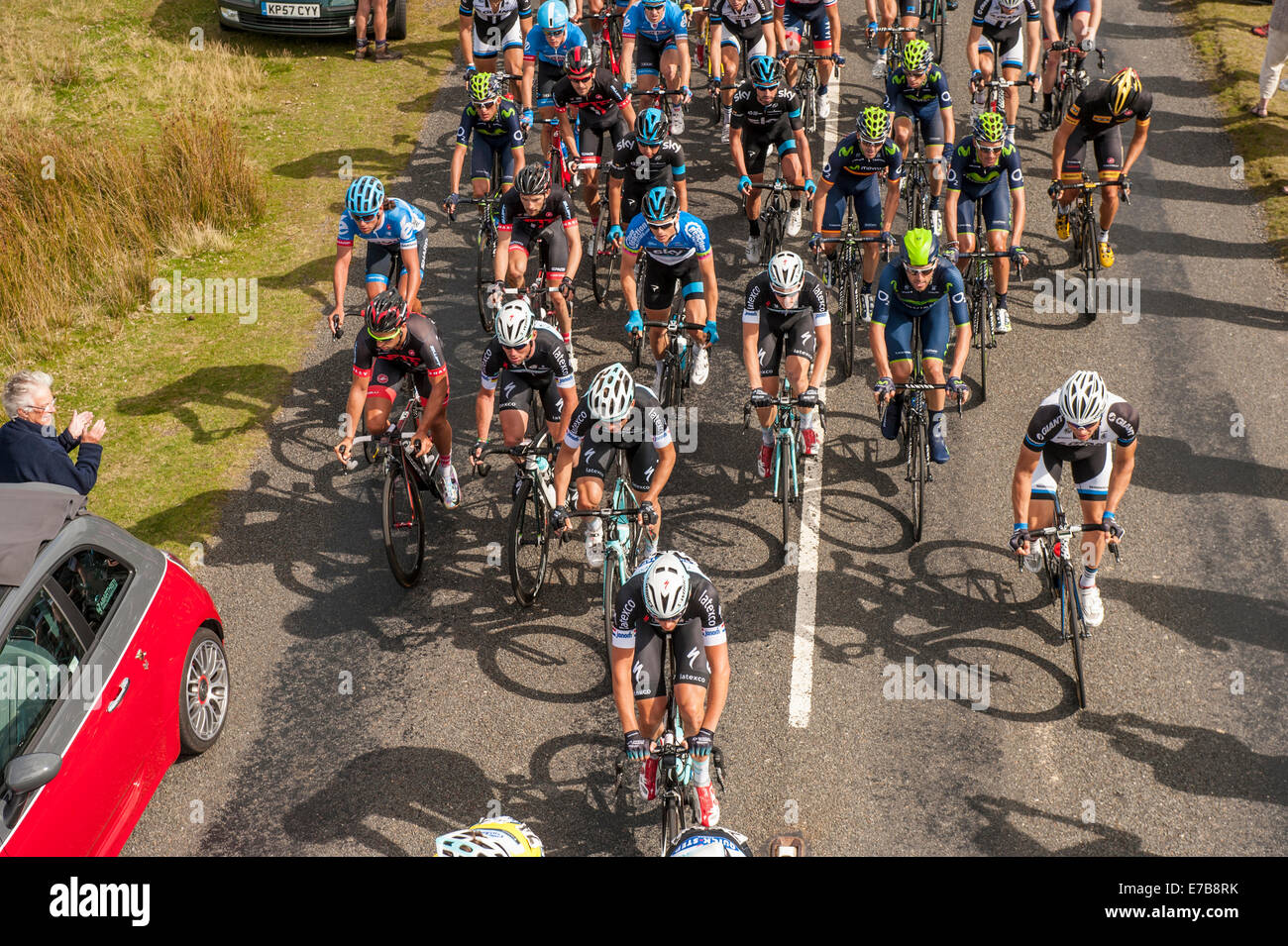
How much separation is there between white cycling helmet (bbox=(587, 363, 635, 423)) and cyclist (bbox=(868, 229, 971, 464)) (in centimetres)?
259

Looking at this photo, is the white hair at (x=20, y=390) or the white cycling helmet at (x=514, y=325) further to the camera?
the white cycling helmet at (x=514, y=325)

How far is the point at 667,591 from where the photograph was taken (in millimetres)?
7379

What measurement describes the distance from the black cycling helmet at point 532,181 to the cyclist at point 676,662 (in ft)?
17.5

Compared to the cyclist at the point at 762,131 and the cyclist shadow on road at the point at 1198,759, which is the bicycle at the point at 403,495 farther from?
the cyclist shadow on road at the point at 1198,759

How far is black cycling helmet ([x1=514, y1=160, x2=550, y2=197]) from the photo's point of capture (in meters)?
11.8

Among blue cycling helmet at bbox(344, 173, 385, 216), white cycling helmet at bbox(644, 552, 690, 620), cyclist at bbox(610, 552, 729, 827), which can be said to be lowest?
cyclist at bbox(610, 552, 729, 827)

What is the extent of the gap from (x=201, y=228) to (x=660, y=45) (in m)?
6.32

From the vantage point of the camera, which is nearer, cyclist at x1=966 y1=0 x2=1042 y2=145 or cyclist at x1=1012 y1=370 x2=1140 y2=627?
cyclist at x1=1012 y1=370 x2=1140 y2=627

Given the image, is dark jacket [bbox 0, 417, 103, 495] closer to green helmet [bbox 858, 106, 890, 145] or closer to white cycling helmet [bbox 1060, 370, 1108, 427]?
white cycling helmet [bbox 1060, 370, 1108, 427]

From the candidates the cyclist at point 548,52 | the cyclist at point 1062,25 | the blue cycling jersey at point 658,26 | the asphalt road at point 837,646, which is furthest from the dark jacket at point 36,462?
the cyclist at point 1062,25

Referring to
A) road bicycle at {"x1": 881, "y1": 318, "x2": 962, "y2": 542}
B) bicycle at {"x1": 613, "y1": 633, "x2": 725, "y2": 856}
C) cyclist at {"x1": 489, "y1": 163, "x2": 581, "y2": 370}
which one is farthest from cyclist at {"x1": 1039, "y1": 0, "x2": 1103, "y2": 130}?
bicycle at {"x1": 613, "y1": 633, "x2": 725, "y2": 856}

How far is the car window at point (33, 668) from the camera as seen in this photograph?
694 cm

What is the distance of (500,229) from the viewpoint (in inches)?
484
